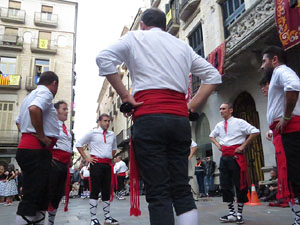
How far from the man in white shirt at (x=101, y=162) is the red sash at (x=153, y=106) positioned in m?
2.91

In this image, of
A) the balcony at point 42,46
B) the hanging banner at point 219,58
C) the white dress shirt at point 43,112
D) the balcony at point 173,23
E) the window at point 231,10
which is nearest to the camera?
the white dress shirt at point 43,112

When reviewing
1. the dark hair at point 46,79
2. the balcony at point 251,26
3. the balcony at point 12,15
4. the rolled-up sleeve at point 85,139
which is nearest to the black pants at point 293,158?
the dark hair at point 46,79

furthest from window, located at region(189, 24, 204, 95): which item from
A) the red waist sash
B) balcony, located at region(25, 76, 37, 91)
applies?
balcony, located at region(25, 76, 37, 91)

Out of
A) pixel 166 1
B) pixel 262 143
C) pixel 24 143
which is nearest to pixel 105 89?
pixel 166 1

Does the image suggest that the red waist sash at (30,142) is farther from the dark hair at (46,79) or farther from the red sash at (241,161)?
the red sash at (241,161)

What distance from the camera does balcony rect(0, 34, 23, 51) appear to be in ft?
85.0

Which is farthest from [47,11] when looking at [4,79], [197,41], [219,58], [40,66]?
[219,58]

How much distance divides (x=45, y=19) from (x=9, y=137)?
42.4 feet

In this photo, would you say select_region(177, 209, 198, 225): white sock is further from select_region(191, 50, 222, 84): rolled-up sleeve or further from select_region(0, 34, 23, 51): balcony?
select_region(0, 34, 23, 51): balcony

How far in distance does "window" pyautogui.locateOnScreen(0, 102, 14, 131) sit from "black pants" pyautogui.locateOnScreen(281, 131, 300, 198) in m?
25.5

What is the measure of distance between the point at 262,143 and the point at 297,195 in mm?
7304

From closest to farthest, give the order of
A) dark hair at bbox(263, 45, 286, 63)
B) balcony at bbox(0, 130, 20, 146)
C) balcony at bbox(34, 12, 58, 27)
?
dark hair at bbox(263, 45, 286, 63)
balcony at bbox(0, 130, 20, 146)
balcony at bbox(34, 12, 58, 27)

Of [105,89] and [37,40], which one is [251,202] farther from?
[105,89]

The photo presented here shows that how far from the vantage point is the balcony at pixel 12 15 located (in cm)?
2658
